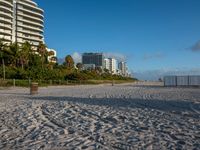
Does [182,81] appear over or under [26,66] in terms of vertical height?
under

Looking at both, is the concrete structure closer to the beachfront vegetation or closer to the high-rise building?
the beachfront vegetation

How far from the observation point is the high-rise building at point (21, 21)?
329ft

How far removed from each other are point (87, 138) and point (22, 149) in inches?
65.2

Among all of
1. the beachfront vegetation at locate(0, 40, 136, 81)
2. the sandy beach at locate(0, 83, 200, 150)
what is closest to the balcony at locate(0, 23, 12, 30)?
the beachfront vegetation at locate(0, 40, 136, 81)

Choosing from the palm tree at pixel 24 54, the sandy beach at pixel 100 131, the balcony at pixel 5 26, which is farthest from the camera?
the balcony at pixel 5 26

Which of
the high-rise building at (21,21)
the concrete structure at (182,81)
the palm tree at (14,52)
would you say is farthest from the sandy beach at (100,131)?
the high-rise building at (21,21)

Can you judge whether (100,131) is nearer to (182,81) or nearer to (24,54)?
(182,81)

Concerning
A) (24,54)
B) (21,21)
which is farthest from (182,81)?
(21,21)

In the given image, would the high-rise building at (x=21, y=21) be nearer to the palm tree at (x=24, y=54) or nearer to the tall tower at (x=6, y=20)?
the tall tower at (x=6, y=20)

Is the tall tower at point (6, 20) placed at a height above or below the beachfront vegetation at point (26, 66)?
above

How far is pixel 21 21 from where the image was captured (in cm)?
10944

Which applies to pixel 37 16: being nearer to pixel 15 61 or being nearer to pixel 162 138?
pixel 15 61

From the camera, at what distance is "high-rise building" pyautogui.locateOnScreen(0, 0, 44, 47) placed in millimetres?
100369

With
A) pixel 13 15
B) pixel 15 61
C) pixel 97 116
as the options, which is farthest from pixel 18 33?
pixel 97 116
